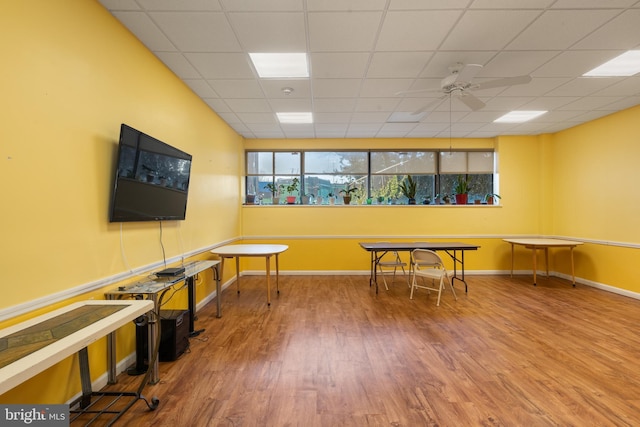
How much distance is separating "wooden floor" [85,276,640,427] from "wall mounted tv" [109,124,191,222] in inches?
56.5

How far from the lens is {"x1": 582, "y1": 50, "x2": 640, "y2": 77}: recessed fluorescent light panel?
309cm

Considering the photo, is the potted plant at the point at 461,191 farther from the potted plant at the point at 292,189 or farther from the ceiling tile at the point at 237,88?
the ceiling tile at the point at 237,88

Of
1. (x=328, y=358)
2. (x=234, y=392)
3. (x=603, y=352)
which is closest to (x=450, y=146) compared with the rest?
(x=603, y=352)

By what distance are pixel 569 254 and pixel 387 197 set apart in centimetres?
372

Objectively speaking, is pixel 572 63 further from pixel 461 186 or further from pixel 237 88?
pixel 237 88

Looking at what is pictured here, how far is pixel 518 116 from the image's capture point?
16.5 feet

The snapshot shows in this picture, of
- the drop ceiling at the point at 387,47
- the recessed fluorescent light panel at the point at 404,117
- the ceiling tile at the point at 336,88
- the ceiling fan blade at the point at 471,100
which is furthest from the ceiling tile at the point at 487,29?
the recessed fluorescent light panel at the point at 404,117

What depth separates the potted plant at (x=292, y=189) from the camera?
633 centimetres

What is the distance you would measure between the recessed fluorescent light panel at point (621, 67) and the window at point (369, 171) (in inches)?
122

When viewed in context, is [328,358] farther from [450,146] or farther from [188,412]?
[450,146]

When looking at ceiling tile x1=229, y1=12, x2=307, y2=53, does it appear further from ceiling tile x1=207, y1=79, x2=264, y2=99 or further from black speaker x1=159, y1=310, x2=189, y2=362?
black speaker x1=159, y1=310, x2=189, y2=362

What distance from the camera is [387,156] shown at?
6559mm

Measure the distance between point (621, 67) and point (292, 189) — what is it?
5225 mm

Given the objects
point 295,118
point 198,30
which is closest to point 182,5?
point 198,30
